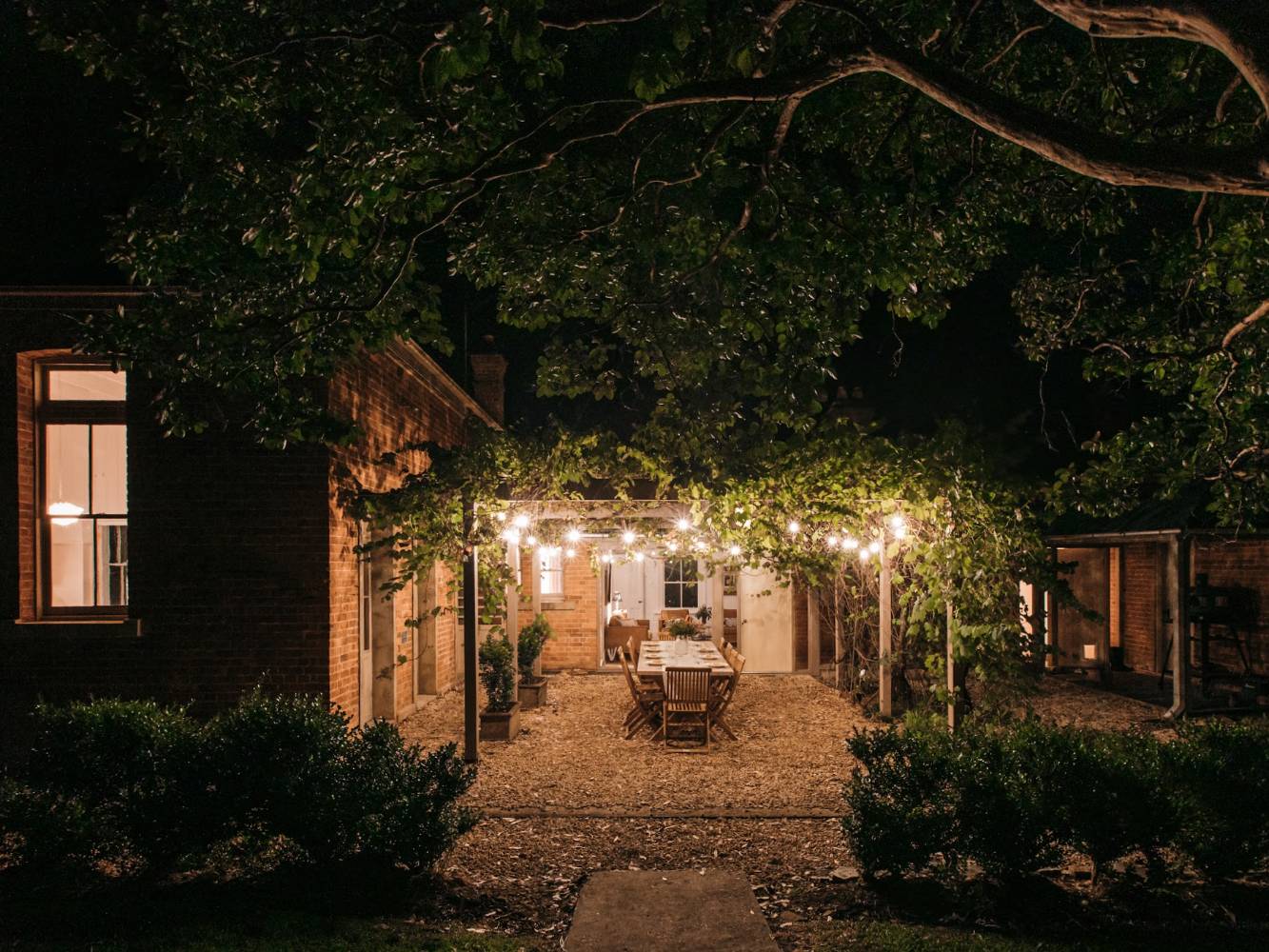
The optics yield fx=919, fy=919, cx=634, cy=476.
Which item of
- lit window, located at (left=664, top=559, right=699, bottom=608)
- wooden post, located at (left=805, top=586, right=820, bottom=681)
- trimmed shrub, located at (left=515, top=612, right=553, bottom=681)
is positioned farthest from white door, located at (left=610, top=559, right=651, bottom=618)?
trimmed shrub, located at (left=515, top=612, right=553, bottom=681)

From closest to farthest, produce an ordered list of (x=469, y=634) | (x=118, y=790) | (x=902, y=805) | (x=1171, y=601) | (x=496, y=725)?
1. (x=118, y=790)
2. (x=902, y=805)
3. (x=469, y=634)
4. (x=496, y=725)
5. (x=1171, y=601)

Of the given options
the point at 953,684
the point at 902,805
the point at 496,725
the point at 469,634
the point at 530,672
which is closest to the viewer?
the point at 902,805

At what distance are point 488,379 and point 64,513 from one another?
442 inches

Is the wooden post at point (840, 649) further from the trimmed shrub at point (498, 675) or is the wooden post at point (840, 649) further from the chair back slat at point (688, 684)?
the trimmed shrub at point (498, 675)

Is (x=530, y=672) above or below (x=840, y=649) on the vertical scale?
below

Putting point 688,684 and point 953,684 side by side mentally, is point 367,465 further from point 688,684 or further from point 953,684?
point 953,684

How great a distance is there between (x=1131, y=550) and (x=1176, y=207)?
824 cm

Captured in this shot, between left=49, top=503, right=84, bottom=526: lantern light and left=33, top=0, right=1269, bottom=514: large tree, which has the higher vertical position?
left=33, top=0, right=1269, bottom=514: large tree

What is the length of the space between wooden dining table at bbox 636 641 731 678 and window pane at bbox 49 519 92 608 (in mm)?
5586

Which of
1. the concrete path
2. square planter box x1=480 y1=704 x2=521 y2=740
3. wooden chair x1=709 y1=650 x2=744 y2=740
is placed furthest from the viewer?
square planter box x1=480 y1=704 x2=521 y2=740

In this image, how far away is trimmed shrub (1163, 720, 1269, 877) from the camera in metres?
4.89

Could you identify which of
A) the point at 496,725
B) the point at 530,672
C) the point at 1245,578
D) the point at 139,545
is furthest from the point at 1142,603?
the point at 139,545

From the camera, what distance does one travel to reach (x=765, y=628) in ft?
53.5

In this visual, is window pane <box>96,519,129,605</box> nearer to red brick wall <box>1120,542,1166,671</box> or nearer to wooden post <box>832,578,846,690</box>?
wooden post <box>832,578,846,690</box>
